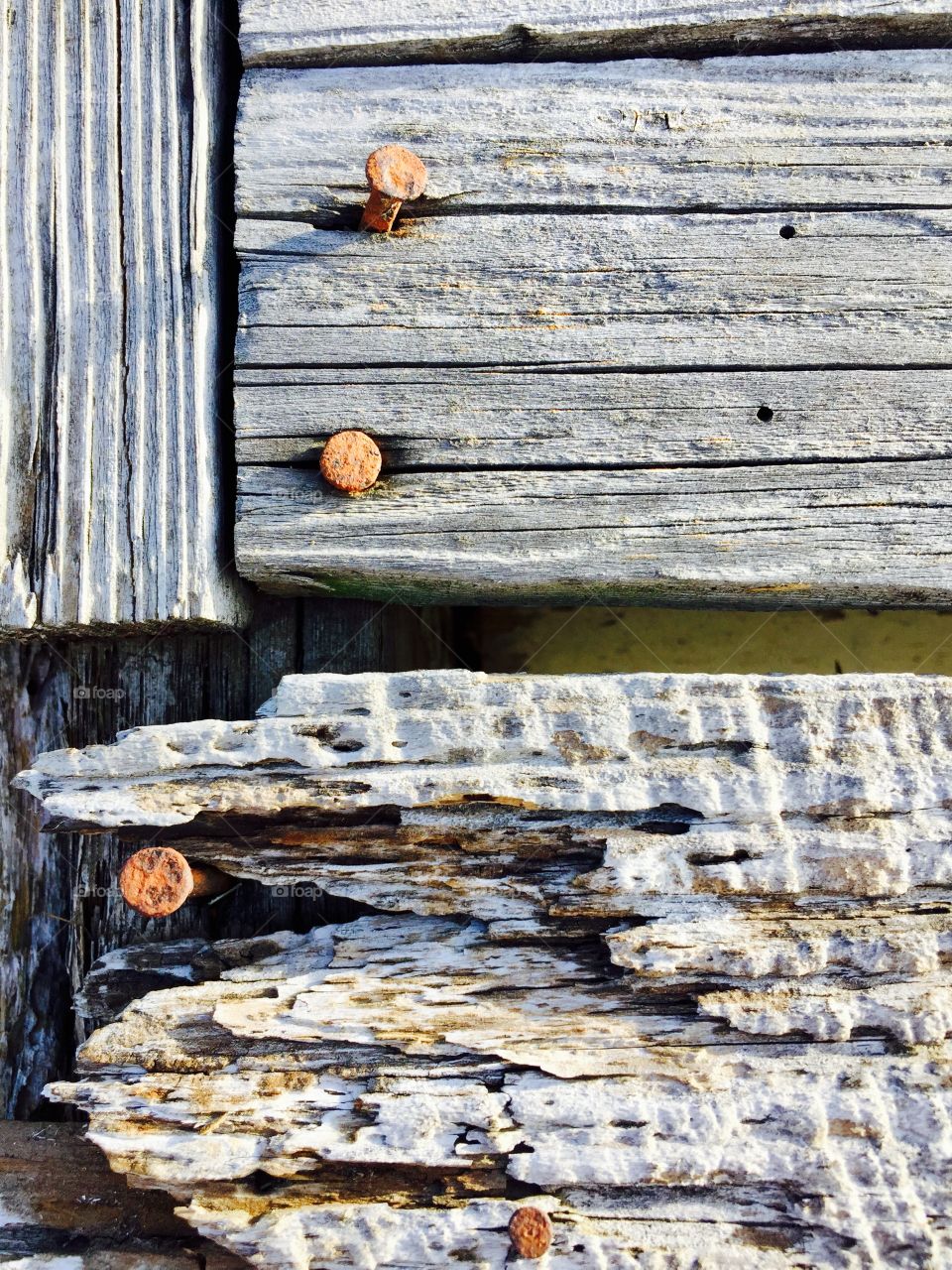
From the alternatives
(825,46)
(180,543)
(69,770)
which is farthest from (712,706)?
(825,46)

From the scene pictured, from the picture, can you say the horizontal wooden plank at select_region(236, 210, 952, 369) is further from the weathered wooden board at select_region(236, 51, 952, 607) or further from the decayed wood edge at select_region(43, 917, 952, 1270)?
the decayed wood edge at select_region(43, 917, 952, 1270)

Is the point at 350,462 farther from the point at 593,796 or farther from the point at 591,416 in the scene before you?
the point at 593,796

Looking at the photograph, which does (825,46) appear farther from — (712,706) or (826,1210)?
(826,1210)

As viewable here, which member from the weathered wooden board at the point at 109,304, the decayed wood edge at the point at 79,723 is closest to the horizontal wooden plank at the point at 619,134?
the weathered wooden board at the point at 109,304

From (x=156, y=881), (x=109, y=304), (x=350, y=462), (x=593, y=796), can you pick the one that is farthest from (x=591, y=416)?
(x=156, y=881)

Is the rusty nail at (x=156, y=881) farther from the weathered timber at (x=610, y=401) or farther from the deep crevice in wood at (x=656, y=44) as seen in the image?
the deep crevice in wood at (x=656, y=44)

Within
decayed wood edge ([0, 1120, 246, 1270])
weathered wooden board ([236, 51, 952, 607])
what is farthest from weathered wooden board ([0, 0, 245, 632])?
decayed wood edge ([0, 1120, 246, 1270])
